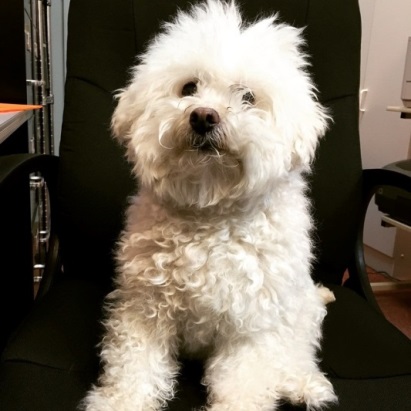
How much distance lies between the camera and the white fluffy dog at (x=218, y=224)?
819mm

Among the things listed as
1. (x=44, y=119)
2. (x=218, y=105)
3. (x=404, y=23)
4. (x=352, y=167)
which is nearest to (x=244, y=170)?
(x=218, y=105)

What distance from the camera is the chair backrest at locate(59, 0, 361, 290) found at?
1.20m

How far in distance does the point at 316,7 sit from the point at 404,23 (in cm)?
118

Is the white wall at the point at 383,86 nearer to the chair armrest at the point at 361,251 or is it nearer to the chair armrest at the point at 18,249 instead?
the chair armrest at the point at 361,251

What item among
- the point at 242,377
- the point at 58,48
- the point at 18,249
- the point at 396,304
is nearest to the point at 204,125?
the point at 242,377

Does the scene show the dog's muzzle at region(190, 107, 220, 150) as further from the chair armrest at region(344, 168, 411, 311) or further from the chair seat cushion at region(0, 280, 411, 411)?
the chair armrest at region(344, 168, 411, 311)

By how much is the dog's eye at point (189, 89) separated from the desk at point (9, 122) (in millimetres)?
325

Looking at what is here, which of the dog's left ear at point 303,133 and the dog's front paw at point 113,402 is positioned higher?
the dog's left ear at point 303,133

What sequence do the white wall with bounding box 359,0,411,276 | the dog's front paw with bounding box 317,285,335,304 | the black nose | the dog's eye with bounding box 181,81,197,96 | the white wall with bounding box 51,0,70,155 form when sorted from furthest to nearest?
the white wall with bounding box 51,0,70,155 → the white wall with bounding box 359,0,411,276 → the dog's front paw with bounding box 317,285,335,304 → the dog's eye with bounding box 181,81,197,96 → the black nose

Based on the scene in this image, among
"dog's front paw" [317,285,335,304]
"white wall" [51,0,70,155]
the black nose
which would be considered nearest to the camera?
the black nose

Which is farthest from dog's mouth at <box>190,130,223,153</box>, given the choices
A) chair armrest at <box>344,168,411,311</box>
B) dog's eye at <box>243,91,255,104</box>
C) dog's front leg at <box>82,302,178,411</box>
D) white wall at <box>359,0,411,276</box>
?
white wall at <box>359,0,411,276</box>

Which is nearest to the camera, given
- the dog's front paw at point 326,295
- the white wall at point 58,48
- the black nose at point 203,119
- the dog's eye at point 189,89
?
the black nose at point 203,119

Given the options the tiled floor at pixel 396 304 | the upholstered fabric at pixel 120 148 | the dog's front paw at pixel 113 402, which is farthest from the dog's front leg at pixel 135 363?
the tiled floor at pixel 396 304

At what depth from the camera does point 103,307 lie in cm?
106
